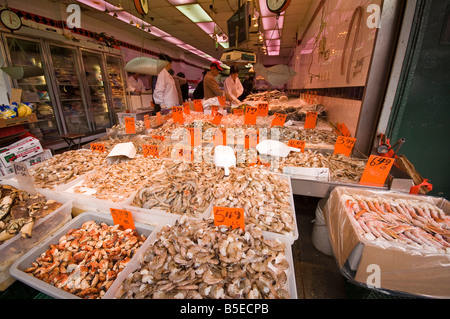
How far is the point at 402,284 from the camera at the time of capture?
126cm


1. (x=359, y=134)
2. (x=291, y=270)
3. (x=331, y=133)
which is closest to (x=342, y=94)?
(x=331, y=133)

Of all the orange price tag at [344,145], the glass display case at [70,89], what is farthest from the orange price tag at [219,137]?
the glass display case at [70,89]

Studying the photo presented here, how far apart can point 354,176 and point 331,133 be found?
1.30m

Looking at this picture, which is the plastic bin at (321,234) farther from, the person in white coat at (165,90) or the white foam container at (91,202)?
the person in white coat at (165,90)

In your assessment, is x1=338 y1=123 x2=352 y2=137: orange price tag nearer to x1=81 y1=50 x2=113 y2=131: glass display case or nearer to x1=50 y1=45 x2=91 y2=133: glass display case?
x1=50 y1=45 x2=91 y2=133: glass display case

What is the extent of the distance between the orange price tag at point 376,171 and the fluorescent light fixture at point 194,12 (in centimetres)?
693

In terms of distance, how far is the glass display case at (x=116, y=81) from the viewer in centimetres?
790

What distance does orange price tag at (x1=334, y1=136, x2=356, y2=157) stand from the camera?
225 centimetres

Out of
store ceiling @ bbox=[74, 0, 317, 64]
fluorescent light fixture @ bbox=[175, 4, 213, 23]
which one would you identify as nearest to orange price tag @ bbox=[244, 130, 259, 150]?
store ceiling @ bbox=[74, 0, 317, 64]

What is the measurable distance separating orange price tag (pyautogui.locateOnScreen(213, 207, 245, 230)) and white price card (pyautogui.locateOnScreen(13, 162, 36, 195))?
1.64 meters

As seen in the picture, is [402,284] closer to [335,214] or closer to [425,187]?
[335,214]
